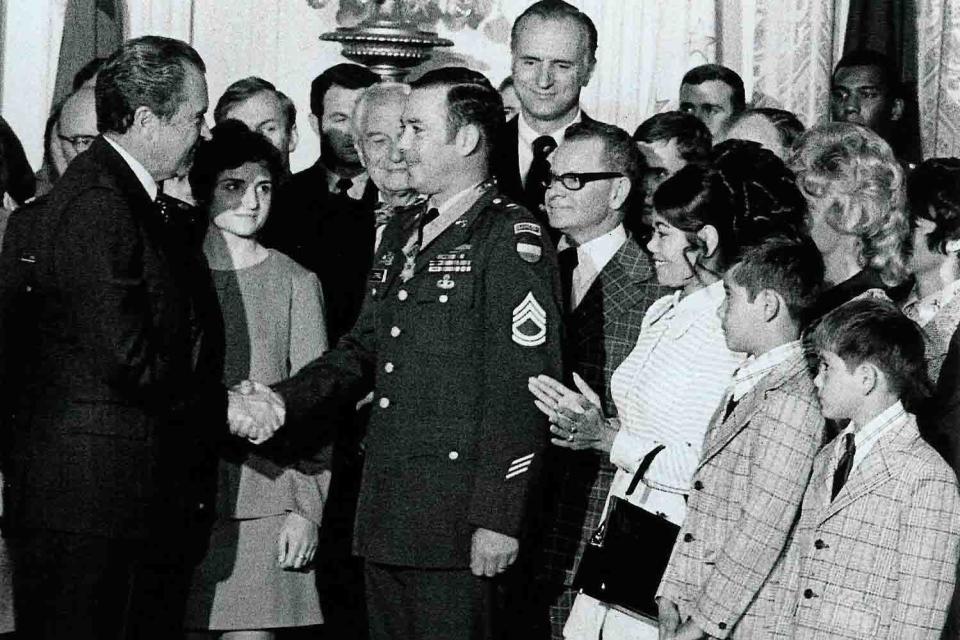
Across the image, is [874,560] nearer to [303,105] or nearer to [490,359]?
[490,359]

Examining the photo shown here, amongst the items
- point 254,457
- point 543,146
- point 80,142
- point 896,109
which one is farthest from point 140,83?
point 896,109

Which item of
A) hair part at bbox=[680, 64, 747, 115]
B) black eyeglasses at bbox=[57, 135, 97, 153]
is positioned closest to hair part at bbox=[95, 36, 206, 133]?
black eyeglasses at bbox=[57, 135, 97, 153]

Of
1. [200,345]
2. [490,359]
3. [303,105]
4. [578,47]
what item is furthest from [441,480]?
[303,105]

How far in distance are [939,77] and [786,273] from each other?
124 inches

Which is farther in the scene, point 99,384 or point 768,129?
point 768,129

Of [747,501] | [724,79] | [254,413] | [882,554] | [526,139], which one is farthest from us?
[724,79]

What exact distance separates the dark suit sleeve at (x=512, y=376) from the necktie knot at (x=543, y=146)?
1.35 metres

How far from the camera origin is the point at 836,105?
638cm

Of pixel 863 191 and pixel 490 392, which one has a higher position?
pixel 863 191

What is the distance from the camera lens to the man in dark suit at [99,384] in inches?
157

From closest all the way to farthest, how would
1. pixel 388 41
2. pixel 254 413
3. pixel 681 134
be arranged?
pixel 254 413 < pixel 681 134 < pixel 388 41

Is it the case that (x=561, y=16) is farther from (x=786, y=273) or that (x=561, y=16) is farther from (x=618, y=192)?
(x=786, y=273)

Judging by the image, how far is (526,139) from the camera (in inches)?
224

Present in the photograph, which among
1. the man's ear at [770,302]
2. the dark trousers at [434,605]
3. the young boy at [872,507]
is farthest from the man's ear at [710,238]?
the dark trousers at [434,605]
